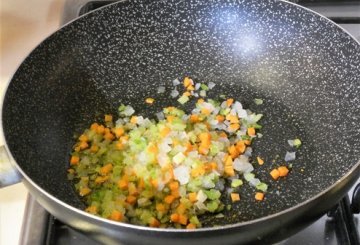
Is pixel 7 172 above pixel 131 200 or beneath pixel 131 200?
above

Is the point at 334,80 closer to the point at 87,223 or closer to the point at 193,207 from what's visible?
the point at 193,207

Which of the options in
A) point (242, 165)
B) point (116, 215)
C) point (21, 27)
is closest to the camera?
point (116, 215)

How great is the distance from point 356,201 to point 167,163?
12.7 inches

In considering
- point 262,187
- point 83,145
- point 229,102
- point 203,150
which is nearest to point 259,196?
point 262,187

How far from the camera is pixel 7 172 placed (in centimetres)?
65

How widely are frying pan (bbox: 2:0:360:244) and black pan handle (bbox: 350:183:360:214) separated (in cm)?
5

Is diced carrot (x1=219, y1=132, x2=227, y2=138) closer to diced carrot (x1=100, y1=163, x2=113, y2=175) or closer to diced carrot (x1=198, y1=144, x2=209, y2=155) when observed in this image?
diced carrot (x1=198, y1=144, x2=209, y2=155)

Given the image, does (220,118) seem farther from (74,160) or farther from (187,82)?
(74,160)

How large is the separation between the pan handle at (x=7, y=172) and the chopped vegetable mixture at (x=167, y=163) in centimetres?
15

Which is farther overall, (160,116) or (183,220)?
(160,116)

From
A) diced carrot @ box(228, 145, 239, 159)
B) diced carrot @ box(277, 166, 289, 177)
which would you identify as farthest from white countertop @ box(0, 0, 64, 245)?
diced carrot @ box(277, 166, 289, 177)

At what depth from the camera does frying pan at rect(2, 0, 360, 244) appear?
806mm

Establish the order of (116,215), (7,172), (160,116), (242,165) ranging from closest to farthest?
1. (7,172)
2. (116,215)
3. (242,165)
4. (160,116)

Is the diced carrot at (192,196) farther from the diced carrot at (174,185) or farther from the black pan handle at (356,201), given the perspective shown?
the black pan handle at (356,201)
